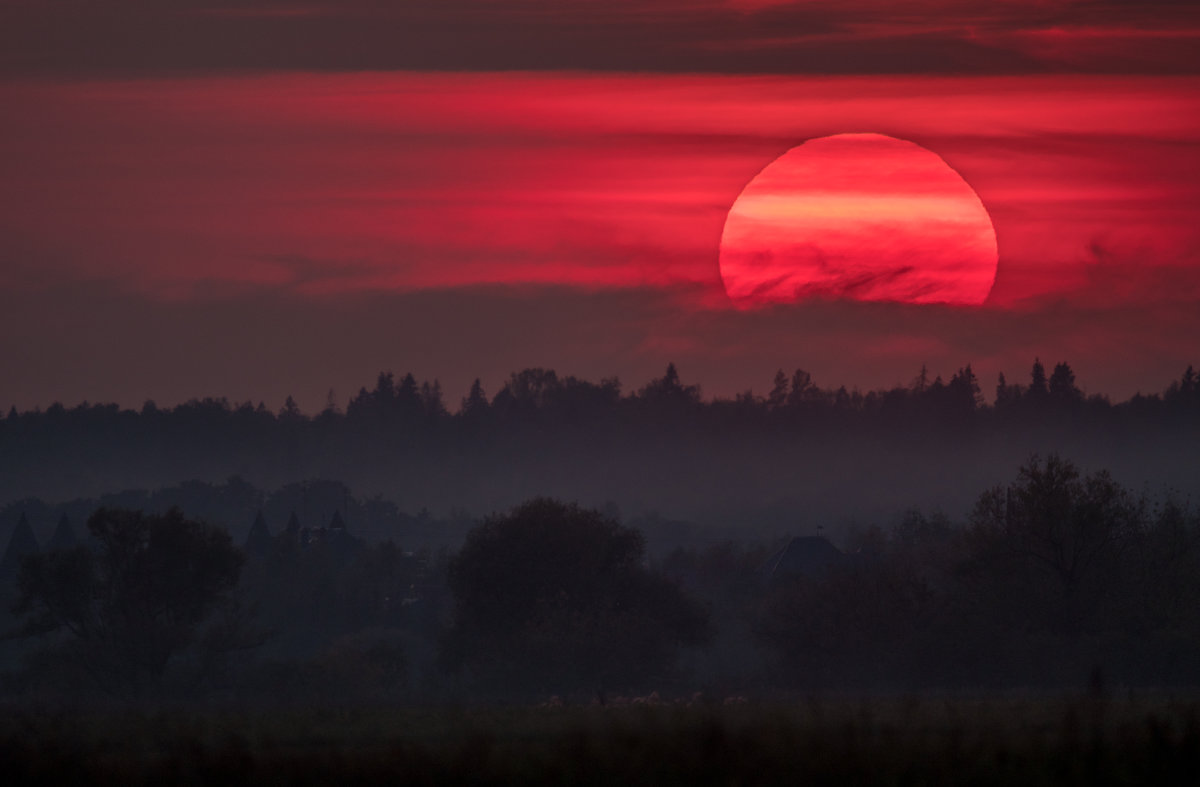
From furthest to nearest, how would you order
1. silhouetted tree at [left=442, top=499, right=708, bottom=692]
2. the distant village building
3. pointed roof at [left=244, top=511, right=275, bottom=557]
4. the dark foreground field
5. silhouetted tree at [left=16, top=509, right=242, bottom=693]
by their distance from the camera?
1. pointed roof at [left=244, top=511, right=275, bottom=557]
2. the distant village building
3. silhouetted tree at [left=16, top=509, right=242, bottom=693]
4. silhouetted tree at [left=442, top=499, right=708, bottom=692]
5. the dark foreground field

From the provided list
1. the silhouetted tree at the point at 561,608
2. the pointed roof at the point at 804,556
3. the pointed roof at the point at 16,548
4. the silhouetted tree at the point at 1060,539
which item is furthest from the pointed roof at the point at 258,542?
the silhouetted tree at the point at 1060,539

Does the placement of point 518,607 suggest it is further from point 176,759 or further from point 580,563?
point 176,759

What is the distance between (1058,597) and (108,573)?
4355cm

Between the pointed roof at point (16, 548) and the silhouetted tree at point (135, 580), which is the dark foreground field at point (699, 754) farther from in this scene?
the pointed roof at point (16, 548)

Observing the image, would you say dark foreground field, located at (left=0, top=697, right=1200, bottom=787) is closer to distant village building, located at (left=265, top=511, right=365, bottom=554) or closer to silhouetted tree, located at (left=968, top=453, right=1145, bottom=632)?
silhouetted tree, located at (left=968, top=453, right=1145, bottom=632)

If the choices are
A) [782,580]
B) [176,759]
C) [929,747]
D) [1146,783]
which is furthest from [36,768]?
[782,580]

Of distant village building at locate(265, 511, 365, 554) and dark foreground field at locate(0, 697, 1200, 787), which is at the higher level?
distant village building at locate(265, 511, 365, 554)

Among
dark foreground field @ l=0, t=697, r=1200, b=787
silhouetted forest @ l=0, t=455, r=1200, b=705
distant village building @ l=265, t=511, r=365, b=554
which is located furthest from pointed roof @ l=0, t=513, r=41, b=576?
dark foreground field @ l=0, t=697, r=1200, b=787

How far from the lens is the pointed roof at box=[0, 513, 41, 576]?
11862 centimetres

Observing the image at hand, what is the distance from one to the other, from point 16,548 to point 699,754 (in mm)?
119370

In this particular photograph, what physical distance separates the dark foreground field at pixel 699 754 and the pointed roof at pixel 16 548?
97.4 meters

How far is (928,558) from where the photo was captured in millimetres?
84875

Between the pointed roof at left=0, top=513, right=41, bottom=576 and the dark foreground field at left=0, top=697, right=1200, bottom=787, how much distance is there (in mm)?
97409

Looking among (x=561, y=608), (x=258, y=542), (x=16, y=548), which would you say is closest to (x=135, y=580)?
(x=561, y=608)
